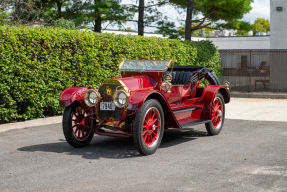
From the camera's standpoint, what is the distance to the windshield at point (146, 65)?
275 inches

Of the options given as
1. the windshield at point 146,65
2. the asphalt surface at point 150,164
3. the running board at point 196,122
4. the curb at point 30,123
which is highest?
the windshield at point 146,65

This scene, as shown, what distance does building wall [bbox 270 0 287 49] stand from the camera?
1855cm

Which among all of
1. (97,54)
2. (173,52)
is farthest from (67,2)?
(97,54)

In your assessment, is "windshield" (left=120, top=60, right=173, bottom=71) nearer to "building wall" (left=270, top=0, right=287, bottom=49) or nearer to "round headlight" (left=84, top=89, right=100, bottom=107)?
"round headlight" (left=84, top=89, right=100, bottom=107)

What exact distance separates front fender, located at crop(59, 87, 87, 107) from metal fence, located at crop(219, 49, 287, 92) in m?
12.0

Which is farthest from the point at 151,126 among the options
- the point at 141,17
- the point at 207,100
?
the point at 141,17

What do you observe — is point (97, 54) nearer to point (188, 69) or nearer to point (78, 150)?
point (188, 69)

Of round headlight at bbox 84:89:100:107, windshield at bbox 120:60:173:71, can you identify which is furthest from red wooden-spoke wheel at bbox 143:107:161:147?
windshield at bbox 120:60:173:71

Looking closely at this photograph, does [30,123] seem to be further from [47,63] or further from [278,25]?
[278,25]

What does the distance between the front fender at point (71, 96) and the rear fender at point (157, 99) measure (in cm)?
109

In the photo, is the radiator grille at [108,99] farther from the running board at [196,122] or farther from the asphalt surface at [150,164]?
the running board at [196,122]

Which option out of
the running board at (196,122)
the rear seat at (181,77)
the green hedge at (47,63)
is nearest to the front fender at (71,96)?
the running board at (196,122)

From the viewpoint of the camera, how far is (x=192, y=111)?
7.57 metres

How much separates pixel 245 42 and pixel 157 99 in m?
37.2
